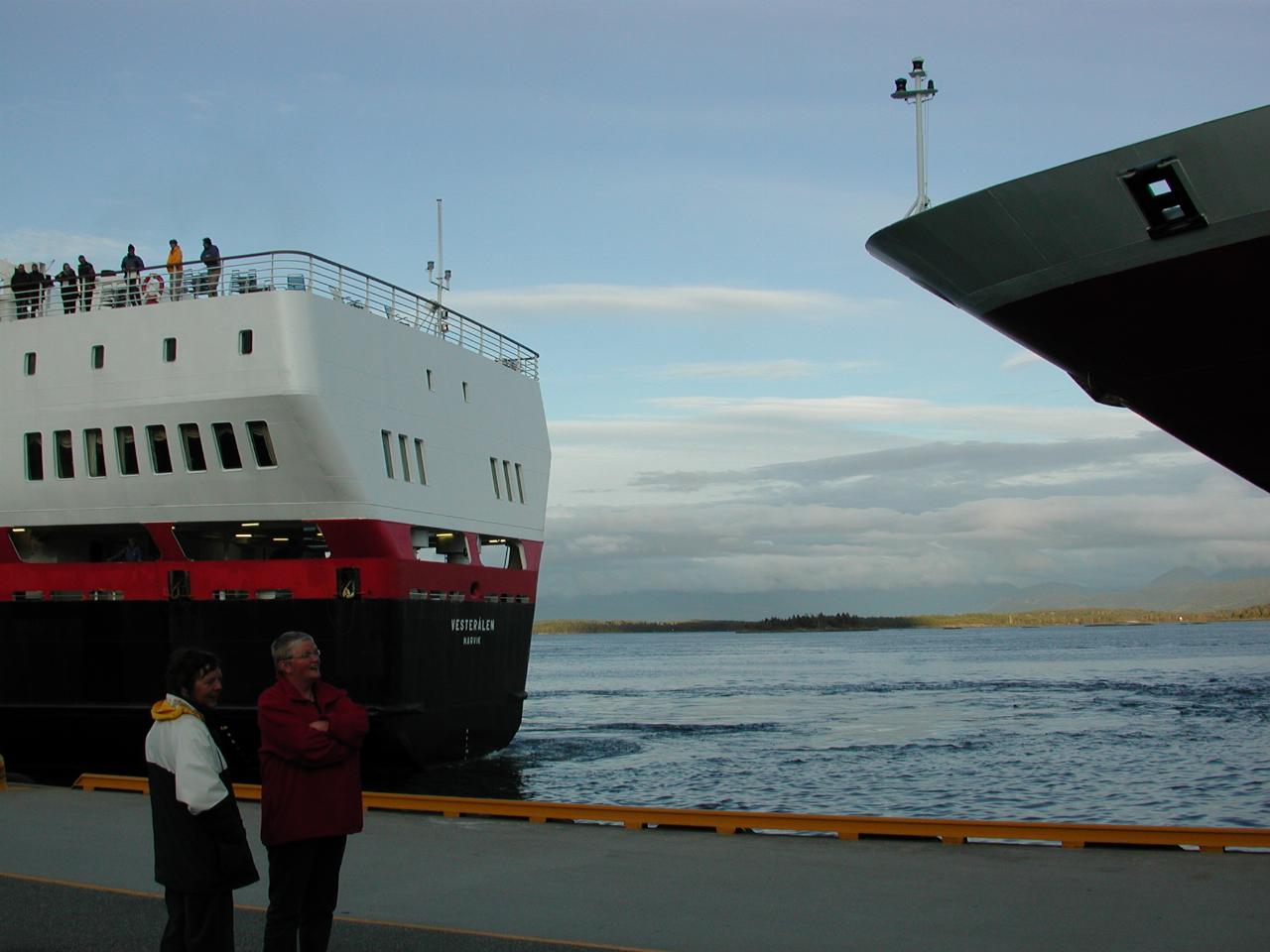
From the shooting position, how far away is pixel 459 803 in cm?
1148

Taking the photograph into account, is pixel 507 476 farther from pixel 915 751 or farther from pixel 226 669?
pixel 915 751

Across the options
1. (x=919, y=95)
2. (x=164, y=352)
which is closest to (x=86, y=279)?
(x=164, y=352)

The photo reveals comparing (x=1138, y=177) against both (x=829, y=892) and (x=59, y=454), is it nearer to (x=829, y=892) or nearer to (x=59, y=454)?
(x=829, y=892)

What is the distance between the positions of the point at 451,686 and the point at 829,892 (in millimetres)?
13565

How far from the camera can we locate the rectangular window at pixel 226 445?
19078mm

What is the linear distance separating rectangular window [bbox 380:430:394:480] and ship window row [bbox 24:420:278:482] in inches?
66.7

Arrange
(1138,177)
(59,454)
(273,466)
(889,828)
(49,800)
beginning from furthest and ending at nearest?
(59,454), (273,466), (49,800), (889,828), (1138,177)

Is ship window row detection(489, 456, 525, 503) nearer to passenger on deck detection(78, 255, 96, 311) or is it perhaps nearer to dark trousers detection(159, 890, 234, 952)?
passenger on deck detection(78, 255, 96, 311)

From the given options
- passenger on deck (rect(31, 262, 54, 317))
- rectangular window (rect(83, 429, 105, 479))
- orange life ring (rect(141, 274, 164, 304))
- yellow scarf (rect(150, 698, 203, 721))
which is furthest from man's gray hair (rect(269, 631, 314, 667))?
passenger on deck (rect(31, 262, 54, 317))

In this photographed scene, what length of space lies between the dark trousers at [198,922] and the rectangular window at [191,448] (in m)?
14.7

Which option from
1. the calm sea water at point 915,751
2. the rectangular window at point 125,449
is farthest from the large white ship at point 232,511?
the calm sea water at point 915,751

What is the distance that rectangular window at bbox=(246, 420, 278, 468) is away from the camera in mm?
18766

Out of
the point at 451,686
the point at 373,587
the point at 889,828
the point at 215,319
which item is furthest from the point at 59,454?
the point at 889,828

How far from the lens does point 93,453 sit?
2019 centimetres
